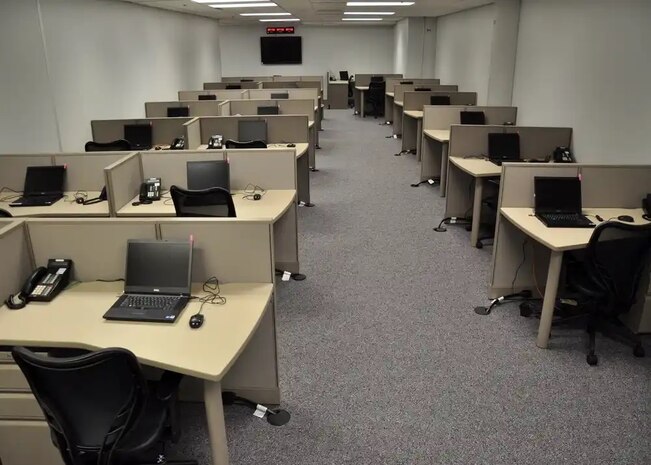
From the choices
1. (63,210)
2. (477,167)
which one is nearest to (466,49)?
(477,167)

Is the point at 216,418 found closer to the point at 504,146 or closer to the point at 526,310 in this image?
the point at 526,310

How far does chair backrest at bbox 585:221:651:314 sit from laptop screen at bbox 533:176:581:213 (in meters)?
0.66

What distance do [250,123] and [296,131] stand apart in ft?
1.82

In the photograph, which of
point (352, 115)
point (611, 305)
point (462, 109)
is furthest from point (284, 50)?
point (611, 305)

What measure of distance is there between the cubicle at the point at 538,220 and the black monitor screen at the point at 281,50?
48.4ft

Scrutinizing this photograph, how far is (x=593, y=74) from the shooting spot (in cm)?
497

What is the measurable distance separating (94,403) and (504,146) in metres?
4.48

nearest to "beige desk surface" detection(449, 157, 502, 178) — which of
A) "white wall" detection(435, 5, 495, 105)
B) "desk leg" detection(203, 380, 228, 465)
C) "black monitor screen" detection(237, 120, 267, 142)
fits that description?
"black monitor screen" detection(237, 120, 267, 142)

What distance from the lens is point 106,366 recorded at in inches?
67.0

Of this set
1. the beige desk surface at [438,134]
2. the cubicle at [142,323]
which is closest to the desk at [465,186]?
the beige desk surface at [438,134]

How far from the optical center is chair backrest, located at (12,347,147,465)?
65.2 inches

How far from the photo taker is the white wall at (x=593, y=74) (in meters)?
4.25

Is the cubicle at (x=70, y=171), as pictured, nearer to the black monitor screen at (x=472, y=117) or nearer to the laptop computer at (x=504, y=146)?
the laptop computer at (x=504, y=146)

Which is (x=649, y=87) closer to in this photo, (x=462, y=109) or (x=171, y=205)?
(x=462, y=109)
